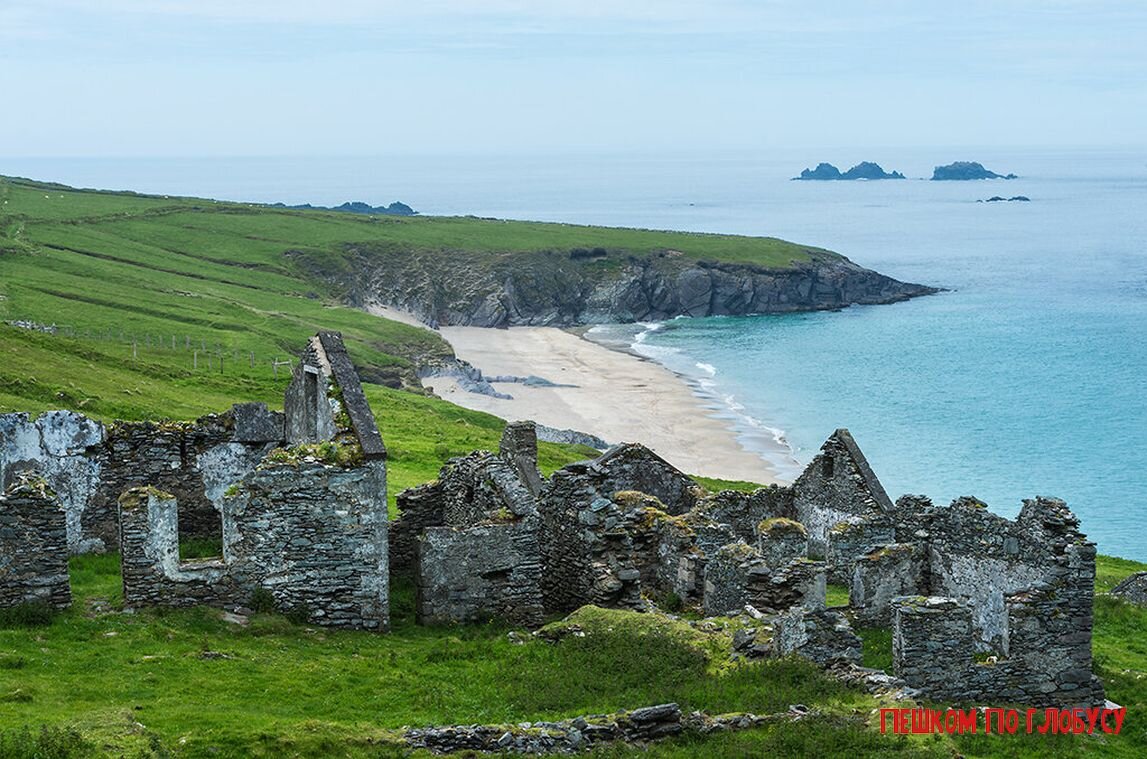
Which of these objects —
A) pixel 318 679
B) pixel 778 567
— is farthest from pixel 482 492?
pixel 318 679

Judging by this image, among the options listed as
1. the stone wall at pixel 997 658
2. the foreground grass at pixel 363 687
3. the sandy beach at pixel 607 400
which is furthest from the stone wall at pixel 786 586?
the sandy beach at pixel 607 400

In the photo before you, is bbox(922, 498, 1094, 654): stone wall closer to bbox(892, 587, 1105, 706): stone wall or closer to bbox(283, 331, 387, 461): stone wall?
bbox(892, 587, 1105, 706): stone wall

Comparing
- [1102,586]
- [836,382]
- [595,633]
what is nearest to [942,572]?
[595,633]

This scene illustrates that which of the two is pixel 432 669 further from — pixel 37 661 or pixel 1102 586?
pixel 1102 586

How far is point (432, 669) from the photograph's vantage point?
76.5ft

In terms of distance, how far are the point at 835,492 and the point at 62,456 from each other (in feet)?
62.9

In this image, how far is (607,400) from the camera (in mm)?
125250

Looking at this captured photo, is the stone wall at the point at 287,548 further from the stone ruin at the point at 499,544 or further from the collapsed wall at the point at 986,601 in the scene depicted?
the collapsed wall at the point at 986,601

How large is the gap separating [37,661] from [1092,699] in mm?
19478

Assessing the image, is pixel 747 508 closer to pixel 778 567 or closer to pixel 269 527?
pixel 778 567

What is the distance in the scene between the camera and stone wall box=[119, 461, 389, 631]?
24859 millimetres

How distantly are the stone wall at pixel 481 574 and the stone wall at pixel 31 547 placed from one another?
671 cm

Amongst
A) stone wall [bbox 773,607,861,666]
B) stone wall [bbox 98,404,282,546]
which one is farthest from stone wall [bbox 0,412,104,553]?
stone wall [bbox 773,607,861,666]

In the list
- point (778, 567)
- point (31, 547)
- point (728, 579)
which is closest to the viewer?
point (31, 547)
